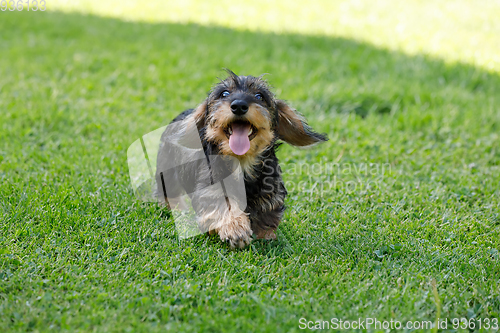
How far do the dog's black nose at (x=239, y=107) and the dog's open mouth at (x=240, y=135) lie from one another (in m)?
0.11

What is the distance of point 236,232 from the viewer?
11.1 ft

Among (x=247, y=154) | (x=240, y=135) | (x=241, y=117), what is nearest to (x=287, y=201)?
(x=247, y=154)

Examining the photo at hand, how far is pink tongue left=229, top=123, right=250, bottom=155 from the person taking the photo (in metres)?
3.32

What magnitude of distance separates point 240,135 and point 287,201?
1162mm

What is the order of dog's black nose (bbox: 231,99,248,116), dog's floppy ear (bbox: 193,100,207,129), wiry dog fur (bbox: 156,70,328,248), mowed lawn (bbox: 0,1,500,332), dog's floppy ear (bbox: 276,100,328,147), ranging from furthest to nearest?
dog's floppy ear (bbox: 276,100,328,147)
dog's floppy ear (bbox: 193,100,207,129)
wiry dog fur (bbox: 156,70,328,248)
dog's black nose (bbox: 231,99,248,116)
mowed lawn (bbox: 0,1,500,332)

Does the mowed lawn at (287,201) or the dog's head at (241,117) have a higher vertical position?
the dog's head at (241,117)

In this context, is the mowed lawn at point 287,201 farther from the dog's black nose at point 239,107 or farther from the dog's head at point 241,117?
the dog's black nose at point 239,107

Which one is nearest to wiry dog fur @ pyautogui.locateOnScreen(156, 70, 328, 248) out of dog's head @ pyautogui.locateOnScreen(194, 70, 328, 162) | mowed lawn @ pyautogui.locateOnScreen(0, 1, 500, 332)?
dog's head @ pyautogui.locateOnScreen(194, 70, 328, 162)

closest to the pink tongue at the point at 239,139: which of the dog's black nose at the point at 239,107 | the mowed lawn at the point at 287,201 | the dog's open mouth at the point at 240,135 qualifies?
the dog's open mouth at the point at 240,135

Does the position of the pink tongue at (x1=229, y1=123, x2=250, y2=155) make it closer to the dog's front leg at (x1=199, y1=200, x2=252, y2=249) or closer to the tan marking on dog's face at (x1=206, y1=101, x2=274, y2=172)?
the tan marking on dog's face at (x1=206, y1=101, x2=274, y2=172)

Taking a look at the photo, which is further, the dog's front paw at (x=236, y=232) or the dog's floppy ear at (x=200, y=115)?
the dog's floppy ear at (x=200, y=115)

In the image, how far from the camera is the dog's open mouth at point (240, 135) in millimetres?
3326

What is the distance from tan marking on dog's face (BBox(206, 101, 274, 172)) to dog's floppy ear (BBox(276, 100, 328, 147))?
12.6 inches

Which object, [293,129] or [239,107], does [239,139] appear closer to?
[239,107]
